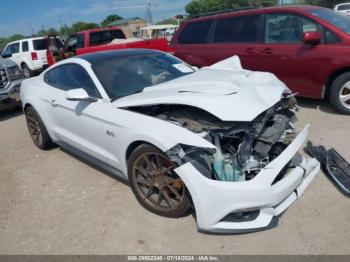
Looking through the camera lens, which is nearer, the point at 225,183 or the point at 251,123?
the point at 225,183

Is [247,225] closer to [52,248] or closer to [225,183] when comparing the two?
[225,183]

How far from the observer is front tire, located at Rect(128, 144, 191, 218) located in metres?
2.90

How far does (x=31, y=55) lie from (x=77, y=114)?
13.0m

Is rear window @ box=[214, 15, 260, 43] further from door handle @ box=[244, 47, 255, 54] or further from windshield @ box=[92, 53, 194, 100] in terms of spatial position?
windshield @ box=[92, 53, 194, 100]

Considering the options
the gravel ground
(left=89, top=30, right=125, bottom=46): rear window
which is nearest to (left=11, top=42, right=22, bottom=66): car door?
(left=89, top=30, right=125, bottom=46): rear window

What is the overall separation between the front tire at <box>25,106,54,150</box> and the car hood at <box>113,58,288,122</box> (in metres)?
2.07

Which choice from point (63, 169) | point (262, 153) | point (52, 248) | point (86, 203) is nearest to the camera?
point (262, 153)

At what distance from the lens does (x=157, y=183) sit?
3070mm

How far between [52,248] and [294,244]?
2.16 meters

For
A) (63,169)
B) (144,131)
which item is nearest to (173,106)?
(144,131)

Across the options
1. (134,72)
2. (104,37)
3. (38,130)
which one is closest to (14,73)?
(38,130)

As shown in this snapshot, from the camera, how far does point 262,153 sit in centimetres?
277

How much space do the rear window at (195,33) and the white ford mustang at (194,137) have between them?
311cm

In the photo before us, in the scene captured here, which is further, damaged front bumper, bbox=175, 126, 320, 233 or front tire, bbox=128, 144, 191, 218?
front tire, bbox=128, 144, 191, 218
